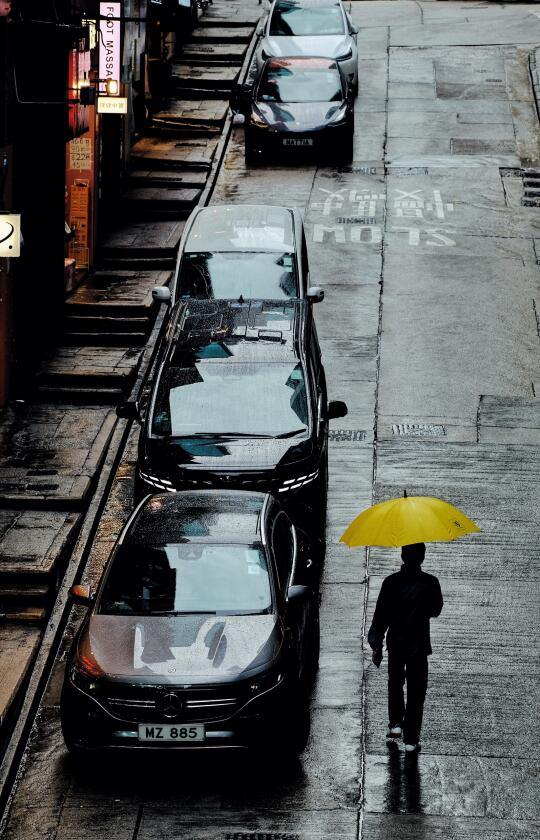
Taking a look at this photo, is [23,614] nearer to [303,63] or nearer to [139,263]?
[139,263]

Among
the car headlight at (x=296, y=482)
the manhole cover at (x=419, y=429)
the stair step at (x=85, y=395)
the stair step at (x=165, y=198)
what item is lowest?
the stair step at (x=85, y=395)

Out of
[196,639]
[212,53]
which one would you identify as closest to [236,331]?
[196,639]

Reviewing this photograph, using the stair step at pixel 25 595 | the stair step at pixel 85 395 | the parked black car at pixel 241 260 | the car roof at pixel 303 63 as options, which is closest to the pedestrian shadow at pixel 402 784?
the stair step at pixel 25 595

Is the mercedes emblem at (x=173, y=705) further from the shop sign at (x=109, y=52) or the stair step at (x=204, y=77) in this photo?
the stair step at (x=204, y=77)

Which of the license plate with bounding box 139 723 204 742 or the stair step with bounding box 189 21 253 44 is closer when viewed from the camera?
the license plate with bounding box 139 723 204 742

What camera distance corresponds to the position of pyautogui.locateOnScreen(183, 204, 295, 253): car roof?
779 inches

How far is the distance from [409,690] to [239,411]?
15.0 ft

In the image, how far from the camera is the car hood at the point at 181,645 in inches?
417

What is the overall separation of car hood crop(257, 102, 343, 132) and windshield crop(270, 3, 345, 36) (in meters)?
5.19

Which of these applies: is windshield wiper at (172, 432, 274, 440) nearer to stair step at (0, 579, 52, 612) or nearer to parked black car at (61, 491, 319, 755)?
stair step at (0, 579, 52, 612)

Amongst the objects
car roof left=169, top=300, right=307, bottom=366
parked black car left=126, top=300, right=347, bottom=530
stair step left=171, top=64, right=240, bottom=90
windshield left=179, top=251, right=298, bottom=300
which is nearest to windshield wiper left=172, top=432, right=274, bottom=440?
parked black car left=126, top=300, right=347, bottom=530

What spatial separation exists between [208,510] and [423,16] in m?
32.2

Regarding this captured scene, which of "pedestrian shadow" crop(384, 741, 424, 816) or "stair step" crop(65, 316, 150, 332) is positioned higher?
"pedestrian shadow" crop(384, 741, 424, 816)

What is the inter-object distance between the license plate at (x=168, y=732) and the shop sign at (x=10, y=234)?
301 inches
